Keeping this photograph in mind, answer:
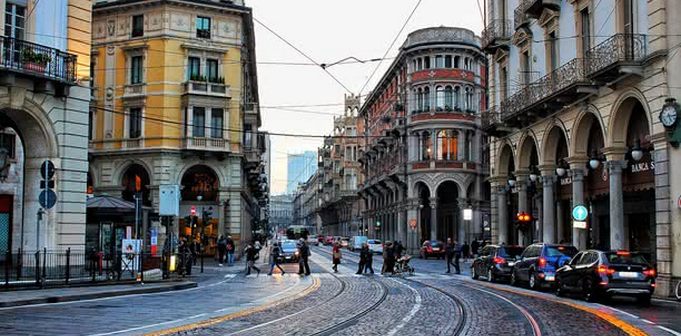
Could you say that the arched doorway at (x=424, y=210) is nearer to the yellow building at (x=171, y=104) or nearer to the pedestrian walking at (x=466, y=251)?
the pedestrian walking at (x=466, y=251)

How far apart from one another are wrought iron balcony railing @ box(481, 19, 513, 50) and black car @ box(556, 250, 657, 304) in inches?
755

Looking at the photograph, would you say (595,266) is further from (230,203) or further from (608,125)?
(230,203)

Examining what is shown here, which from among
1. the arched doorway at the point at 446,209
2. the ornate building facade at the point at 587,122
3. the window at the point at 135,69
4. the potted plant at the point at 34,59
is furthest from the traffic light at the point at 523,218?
the arched doorway at the point at 446,209

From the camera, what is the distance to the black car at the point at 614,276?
20969 millimetres

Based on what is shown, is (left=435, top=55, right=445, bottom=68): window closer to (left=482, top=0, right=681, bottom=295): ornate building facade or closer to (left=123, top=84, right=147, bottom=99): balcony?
(left=482, top=0, right=681, bottom=295): ornate building facade

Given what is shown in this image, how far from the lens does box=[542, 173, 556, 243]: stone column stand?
34500mm

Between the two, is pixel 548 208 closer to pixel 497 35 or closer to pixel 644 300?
pixel 497 35

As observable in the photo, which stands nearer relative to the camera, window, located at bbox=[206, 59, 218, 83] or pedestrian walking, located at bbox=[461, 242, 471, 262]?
window, located at bbox=[206, 59, 218, 83]

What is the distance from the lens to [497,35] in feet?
131

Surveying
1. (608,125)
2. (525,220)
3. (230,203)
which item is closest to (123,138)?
(230,203)

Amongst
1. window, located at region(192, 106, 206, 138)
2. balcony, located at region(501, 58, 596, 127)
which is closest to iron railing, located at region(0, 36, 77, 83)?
balcony, located at region(501, 58, 596, 127)

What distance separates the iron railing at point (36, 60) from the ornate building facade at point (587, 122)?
58.9 feet

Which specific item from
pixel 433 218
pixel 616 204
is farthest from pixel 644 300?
pixel 433 218

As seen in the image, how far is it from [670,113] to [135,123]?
3820 centimetres
